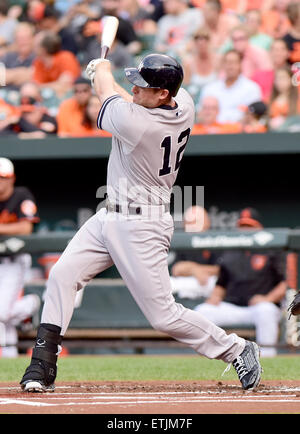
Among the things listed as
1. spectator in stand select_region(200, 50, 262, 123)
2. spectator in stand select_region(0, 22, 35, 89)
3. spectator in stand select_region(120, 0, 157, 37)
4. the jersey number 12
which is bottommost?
the jersey number 12

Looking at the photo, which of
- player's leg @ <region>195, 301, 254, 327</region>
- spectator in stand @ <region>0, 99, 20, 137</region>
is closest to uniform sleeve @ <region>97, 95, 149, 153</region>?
player's leg @ <region>195, 301, 254, 327</region>

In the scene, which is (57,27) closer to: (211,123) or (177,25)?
(177,25)

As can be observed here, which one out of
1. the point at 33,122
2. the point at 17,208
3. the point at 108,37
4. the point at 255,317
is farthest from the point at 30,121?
the point at 108,37

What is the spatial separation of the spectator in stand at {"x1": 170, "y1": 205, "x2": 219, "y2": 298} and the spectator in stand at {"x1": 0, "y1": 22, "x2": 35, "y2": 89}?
4199 mm

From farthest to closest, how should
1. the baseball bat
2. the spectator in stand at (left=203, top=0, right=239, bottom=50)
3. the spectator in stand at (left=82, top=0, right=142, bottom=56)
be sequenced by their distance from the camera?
the spectator in stand at (left=82, top=0, right=142, bottom=56) < the spectator in stand at (left=203, top=0, right=239, bottom=50) < the baseball bat

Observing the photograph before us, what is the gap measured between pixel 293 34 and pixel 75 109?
8.66ft

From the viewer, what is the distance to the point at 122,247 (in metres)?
4.51

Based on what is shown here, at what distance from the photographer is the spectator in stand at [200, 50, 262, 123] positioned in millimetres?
9664

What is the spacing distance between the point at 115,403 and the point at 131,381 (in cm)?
139

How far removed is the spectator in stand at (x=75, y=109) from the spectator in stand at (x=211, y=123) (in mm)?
1303

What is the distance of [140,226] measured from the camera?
4.50m

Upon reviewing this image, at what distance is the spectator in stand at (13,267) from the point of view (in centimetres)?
793

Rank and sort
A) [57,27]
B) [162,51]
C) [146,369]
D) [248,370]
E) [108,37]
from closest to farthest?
[248,370] < [108,37] < [146,369] < [162,51] < [57,27]

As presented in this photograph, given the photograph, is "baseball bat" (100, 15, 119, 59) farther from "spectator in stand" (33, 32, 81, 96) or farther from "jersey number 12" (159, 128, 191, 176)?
"spectator in stand" (33, 32, 81, 96)
